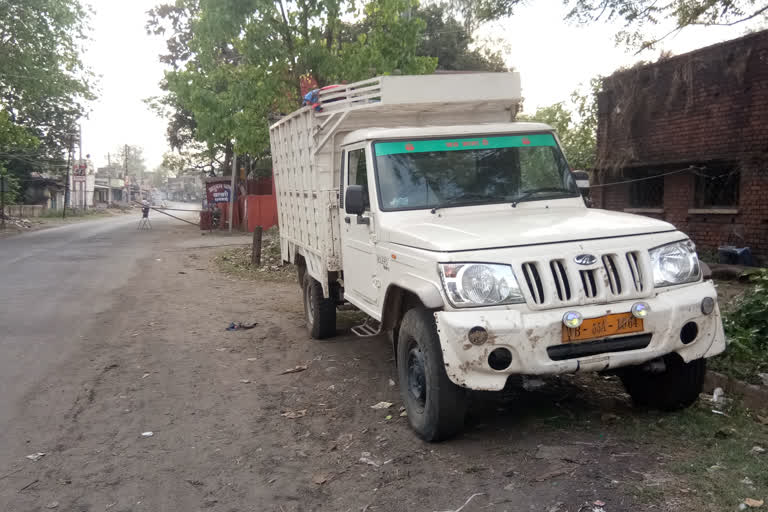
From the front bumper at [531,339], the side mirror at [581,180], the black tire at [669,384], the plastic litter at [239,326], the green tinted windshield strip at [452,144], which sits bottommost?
the plastic litter at [239,326]

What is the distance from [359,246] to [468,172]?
112 cm

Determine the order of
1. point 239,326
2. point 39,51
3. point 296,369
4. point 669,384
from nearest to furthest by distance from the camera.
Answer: point 669,384 < point 296,369 < point 239,326 < point 39,51

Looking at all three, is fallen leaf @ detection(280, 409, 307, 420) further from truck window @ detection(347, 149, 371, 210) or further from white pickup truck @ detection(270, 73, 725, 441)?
truck window @ detection(347, 149, 371, 210)

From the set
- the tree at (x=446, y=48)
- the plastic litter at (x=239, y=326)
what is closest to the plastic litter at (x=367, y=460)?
the plastic litter at (x=239, y=326)

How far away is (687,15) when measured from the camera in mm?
7805

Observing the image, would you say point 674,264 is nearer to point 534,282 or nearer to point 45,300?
point 534,282

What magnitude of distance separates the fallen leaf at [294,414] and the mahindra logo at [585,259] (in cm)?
255

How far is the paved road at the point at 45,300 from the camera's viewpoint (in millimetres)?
6582

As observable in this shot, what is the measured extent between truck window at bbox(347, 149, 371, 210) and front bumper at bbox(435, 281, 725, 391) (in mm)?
1836

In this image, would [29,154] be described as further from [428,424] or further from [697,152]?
[428,424]

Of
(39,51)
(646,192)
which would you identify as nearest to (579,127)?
(646,192)

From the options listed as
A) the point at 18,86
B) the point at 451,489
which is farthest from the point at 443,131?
the point at 18,86

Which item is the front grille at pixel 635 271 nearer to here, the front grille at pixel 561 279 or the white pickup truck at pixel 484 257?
the white pickup truck at pixel 484 257

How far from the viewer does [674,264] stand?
14.1ft
